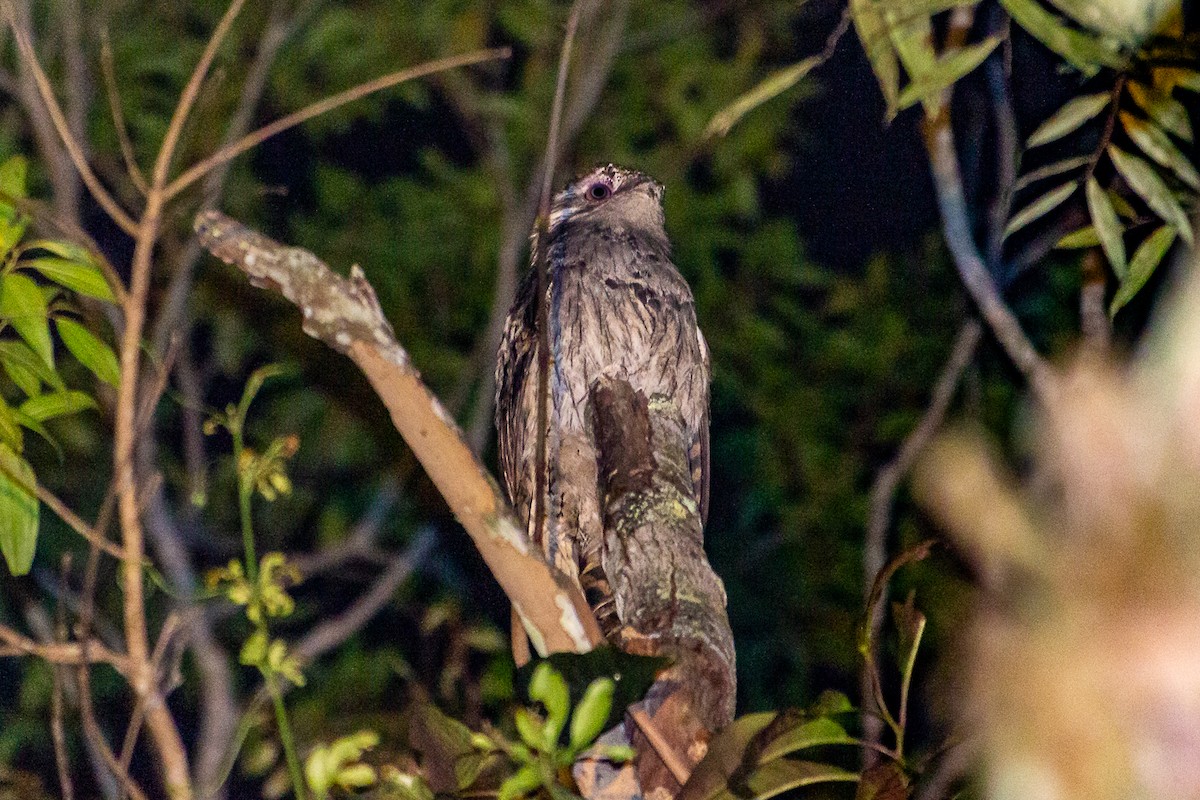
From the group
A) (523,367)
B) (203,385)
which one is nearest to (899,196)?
(523,367)

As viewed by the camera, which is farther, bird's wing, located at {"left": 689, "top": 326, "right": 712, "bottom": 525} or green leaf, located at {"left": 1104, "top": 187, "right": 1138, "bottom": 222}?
bird's wing, located at {"left": 689, "top": 326, "right": 712, "bottom": 525}

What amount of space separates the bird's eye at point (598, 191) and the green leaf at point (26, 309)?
180 cm

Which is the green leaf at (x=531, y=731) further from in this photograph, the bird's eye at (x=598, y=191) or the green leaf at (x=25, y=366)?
the bird's eye at (x=598, y=191)

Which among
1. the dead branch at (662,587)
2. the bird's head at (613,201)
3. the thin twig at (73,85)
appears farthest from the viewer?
the thin twig at (73,85)

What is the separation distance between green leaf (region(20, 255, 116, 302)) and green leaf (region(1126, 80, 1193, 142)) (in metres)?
0.95

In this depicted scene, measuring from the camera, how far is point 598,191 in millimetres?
2807

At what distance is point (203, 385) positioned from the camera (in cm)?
379

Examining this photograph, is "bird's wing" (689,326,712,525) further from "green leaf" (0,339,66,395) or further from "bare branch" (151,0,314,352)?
"green leaf" (0,339,66,395)

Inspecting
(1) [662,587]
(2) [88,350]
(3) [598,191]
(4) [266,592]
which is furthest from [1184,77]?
(3) [598,191]

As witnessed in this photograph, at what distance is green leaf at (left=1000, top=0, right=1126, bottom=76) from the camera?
3.30 ft

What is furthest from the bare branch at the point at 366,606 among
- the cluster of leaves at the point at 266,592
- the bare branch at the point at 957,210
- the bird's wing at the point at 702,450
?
the cluster of leaves at the point at 266,592

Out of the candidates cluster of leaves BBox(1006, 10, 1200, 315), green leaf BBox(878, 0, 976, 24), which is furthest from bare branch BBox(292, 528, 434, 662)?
green leaf BBox(878, 0, 976, 24)

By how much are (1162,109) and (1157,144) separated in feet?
0.10

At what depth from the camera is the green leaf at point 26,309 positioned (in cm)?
108
